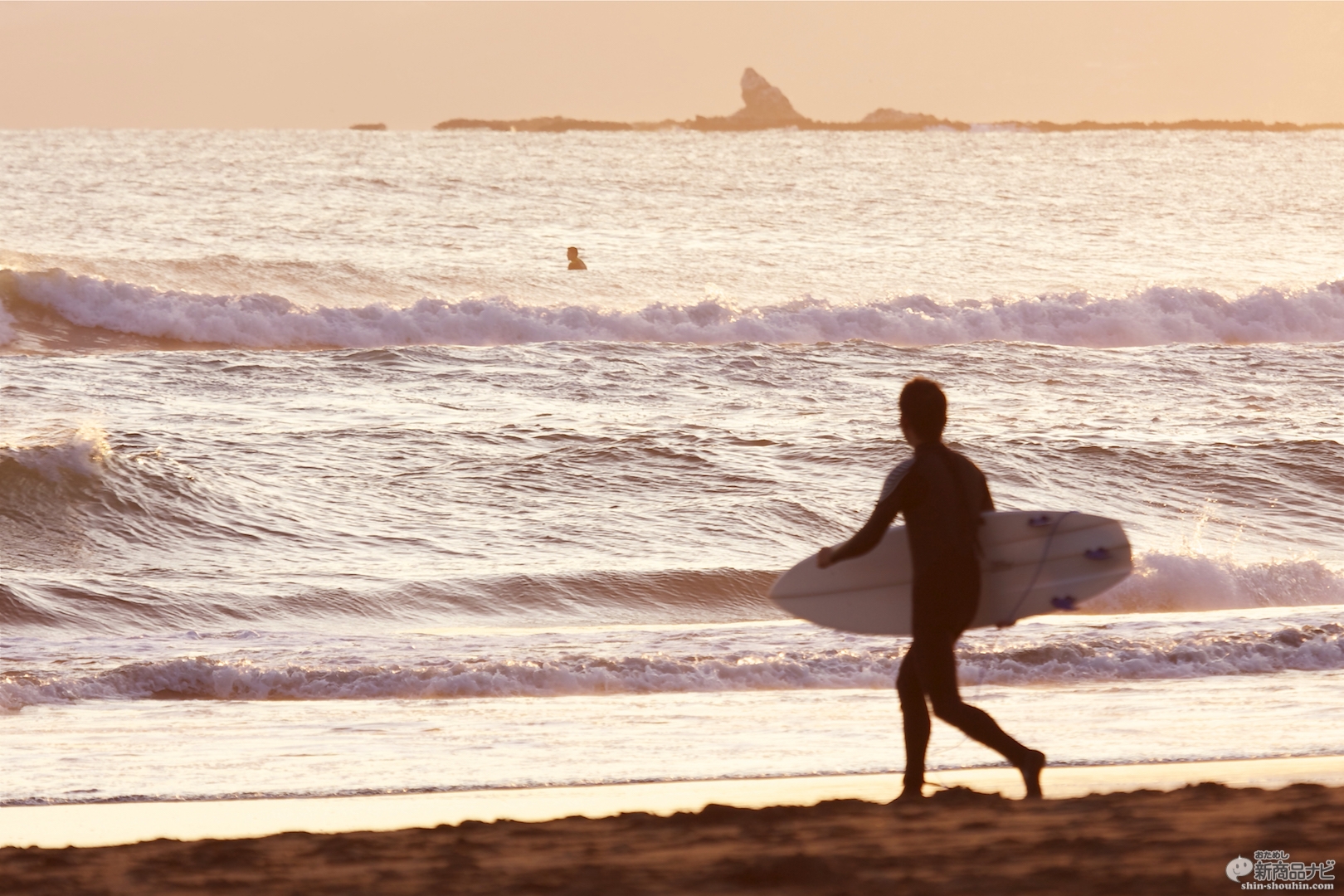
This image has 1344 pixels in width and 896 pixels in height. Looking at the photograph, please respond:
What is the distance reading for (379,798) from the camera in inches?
230

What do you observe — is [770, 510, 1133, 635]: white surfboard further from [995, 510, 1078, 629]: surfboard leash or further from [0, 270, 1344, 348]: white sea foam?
[0, 270, 1344, 348]: white sea foam

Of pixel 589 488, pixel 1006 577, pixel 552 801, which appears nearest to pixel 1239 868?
pixel 1006 577

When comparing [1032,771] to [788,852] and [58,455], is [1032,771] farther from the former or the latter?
[58,455]

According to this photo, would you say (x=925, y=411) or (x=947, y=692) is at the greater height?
(x=925, y=411)

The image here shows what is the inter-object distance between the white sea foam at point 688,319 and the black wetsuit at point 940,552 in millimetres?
19058

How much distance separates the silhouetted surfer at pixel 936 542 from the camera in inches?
180

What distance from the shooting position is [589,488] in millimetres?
14188

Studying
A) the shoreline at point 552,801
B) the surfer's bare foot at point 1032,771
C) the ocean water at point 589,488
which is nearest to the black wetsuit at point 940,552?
the surfer's bare foot at point 1032,771

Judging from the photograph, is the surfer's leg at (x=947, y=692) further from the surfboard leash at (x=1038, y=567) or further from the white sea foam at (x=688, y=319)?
the white sea foam at (x=688, y=319)

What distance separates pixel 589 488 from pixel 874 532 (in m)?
9.74

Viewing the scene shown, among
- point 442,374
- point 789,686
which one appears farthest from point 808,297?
point 789,686

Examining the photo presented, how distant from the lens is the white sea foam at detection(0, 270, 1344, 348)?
76.4 ft

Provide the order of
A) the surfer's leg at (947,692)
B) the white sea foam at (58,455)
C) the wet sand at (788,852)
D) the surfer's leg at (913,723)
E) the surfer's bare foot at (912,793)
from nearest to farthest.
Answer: the wet sand at (788,852) < the surfer's leg at (947,692) < the surfer's leg at (913,723) < the surfer's bare foot at (912,793) < the white sea foam at (58,455)

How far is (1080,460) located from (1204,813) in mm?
11304
